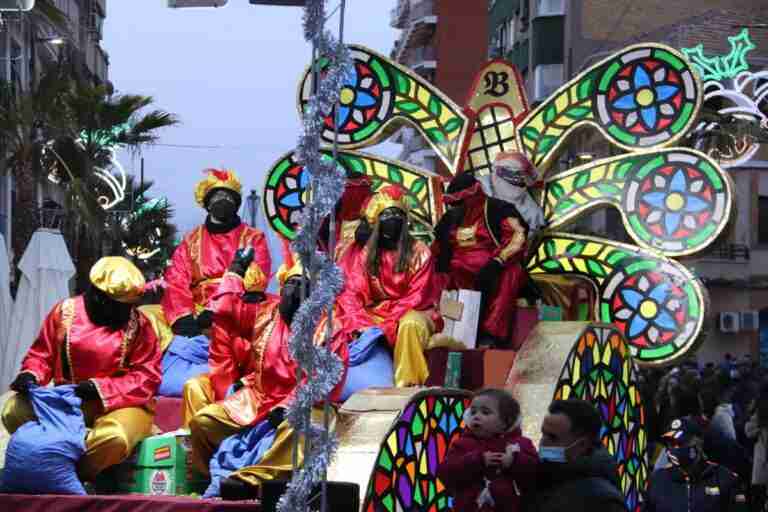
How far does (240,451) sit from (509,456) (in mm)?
2732

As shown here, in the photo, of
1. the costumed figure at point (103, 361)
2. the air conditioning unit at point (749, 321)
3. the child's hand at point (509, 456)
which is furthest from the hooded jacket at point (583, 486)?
the air conditioning unit at point (749, 321)

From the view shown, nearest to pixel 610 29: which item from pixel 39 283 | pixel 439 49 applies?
pixel 439 49

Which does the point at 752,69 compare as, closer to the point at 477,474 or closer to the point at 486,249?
the point at 486,249

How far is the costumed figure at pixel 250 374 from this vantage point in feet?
30.3

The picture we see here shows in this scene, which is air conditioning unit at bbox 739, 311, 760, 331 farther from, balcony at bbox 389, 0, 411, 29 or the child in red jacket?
the child in red jacket

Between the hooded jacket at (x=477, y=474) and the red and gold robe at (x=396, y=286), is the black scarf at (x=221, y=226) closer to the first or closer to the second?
the red and gold robe at (x=396, y=286)

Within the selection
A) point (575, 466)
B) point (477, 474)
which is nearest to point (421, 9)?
point (477, 474)

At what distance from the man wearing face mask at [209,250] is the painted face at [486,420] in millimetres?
4261

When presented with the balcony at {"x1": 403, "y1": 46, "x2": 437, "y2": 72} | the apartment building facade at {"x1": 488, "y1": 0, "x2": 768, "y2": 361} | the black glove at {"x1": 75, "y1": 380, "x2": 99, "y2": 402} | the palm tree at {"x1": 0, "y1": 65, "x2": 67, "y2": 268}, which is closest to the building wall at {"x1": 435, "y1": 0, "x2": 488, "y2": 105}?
the palm tree at {"x1": 0, "y1": 65, "x2": 67, "y2": 268}

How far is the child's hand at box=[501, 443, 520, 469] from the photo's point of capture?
22.9 feet

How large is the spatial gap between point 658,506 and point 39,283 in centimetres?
672

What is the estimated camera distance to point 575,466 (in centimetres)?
647


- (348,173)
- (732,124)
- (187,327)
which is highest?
(732,124)

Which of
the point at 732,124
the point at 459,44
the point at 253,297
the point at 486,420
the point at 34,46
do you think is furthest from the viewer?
the point at 34,46
